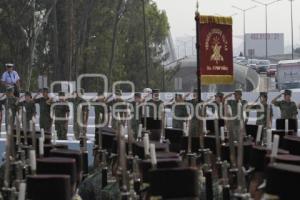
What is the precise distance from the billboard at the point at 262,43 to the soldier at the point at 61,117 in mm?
96610

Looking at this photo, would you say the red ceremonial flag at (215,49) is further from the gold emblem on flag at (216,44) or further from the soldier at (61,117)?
the soldier at (61,117)

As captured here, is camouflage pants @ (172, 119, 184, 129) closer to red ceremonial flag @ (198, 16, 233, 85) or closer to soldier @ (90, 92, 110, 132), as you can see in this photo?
soldier @ (90, 92, 110, 132)

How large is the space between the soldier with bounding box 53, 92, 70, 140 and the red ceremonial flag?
613 centimetres

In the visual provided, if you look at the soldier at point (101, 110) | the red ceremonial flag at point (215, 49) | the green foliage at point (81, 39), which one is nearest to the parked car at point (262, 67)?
the green foliage at point (81, 39)

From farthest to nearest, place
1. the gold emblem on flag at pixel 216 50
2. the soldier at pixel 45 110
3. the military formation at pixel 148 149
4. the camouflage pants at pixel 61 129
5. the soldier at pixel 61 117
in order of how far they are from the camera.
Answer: the camouflage pants at pixel 61 129, the soldier at pixel 61 117, the soldier at pixel 45 110, the gold emblem on flag at pixel 216 50, the military formation at pixel 148 149

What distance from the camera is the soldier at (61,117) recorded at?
17080 mm

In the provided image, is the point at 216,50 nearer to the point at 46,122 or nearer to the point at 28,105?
the point at 46,122

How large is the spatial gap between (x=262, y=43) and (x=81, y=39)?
8926 centimetres

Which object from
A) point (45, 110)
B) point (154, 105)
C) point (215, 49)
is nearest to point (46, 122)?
point (45, 110)

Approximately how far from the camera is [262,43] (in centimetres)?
12200

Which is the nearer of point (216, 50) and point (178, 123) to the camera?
point (216, 50)

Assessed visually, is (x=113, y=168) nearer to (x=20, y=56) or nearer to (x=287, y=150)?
(x=287, y=150)

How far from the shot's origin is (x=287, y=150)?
29.1 feet

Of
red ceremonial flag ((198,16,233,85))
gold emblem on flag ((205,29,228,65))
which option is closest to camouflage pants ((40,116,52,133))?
red ceremonial flag ((198,16,233,85))
